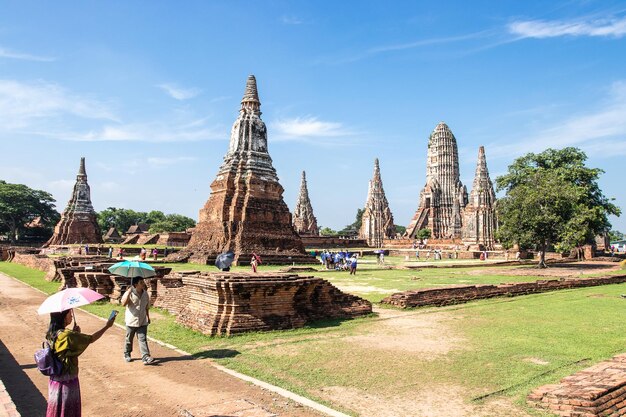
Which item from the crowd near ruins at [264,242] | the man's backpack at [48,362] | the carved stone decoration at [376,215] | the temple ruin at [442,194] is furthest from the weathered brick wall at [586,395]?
the temple ruin at [442,194]

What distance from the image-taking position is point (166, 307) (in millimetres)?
11680

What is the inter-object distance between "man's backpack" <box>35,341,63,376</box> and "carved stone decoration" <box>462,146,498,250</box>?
54.8 m

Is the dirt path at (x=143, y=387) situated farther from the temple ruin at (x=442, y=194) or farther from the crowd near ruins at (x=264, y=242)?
the temple ruin at (x=442, y=194)

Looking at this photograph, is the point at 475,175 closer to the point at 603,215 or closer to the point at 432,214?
the point at 603,215

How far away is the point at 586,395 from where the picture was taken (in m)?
4.94

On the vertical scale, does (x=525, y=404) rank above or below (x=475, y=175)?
below

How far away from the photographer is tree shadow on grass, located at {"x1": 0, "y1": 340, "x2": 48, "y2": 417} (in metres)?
5.23

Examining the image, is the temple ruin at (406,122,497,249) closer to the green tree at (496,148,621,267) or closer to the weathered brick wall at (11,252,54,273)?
the green tree at (496,148,621,267)

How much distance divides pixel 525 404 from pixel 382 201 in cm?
7211

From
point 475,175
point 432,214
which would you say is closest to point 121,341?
point 475,175

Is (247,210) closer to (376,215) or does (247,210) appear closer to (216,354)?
(216,354)

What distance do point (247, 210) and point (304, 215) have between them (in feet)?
147

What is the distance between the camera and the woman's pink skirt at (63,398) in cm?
421

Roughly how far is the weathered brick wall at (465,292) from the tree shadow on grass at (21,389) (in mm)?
8599
